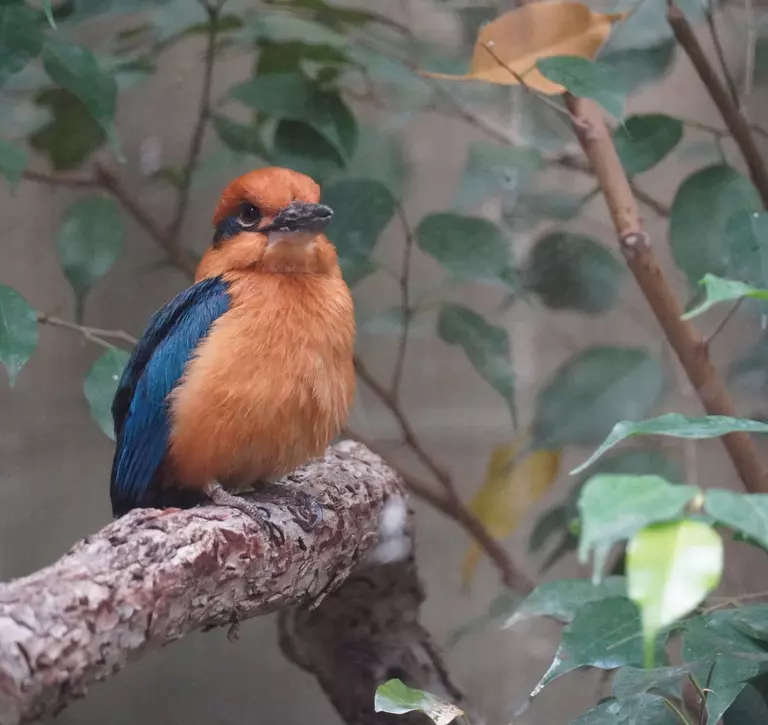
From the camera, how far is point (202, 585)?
791 millimetres

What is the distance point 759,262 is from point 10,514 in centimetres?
138

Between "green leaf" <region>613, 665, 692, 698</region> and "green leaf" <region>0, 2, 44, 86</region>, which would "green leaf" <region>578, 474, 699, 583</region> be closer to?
"green leaf" <region>613, 665, 692, 698</region>

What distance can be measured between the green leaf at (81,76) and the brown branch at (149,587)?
578 millimetres

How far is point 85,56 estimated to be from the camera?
115 cm

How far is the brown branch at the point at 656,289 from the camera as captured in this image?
1.21 m

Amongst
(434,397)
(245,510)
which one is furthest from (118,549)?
(434,397)

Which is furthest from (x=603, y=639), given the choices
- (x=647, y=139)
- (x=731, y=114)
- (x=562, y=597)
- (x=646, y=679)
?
(x=731, y=114)

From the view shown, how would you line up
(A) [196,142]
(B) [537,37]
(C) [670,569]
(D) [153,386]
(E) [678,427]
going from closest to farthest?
(C) [670,569]
(E) [678,427]
(D) [153,386]
(B) [537,37]
(A) [196,142]

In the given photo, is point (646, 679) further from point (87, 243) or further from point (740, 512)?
point (87, 243)

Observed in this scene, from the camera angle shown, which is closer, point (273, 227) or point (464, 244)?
point (273, 227)

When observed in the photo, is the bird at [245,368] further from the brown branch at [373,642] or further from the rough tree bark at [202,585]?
the brown branch at [373,642]

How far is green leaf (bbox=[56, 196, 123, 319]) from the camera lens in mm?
1282

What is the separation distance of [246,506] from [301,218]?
35cm

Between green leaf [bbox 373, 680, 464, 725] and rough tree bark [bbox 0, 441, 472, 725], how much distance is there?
0.61ft
